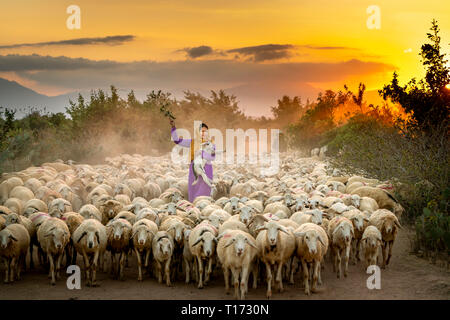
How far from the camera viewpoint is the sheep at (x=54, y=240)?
9324mm

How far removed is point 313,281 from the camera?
8820mm

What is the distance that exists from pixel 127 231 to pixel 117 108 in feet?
118

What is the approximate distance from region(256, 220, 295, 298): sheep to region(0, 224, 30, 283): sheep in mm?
4774

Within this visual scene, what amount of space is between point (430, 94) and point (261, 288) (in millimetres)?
10841

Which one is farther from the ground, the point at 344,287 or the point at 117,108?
the point at 117,108

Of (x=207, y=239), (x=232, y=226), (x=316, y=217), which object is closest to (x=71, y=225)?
(x=207, y=239)

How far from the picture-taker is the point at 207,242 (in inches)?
352

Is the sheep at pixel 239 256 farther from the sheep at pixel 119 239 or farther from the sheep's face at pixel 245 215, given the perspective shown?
the sheep at pixel 119 239

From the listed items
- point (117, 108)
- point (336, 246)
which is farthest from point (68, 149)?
point (336, 246)

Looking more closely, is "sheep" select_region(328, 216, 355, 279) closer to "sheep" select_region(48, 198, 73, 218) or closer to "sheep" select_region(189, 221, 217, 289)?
"sheep" select_region(189, 221, 217, 289)

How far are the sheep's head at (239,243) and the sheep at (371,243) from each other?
262cm

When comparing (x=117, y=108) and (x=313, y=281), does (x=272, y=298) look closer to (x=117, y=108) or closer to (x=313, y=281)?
(x=313, y=281)

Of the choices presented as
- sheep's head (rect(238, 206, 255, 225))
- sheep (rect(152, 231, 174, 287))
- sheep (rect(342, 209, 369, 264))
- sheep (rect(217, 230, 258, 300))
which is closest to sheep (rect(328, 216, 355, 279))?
sheep (rect(342, 209, 369, 264))

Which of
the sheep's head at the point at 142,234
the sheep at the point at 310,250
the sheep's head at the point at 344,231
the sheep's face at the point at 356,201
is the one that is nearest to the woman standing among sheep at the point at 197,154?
the sheep's face at the point at 356,201
